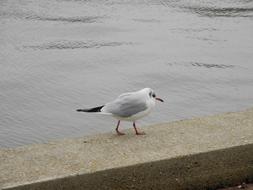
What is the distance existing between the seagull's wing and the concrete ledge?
376 millimetres

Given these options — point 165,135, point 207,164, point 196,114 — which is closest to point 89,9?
point 196,114

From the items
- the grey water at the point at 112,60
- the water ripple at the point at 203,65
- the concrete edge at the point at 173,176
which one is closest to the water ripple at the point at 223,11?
the grey water at the point at 112,60

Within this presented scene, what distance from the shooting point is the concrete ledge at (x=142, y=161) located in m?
6.05

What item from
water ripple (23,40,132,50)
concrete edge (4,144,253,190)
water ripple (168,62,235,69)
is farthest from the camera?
water ripple (23,40,132,50)

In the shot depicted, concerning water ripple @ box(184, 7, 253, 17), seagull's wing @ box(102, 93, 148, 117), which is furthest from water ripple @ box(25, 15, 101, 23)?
seagull's wing @ box(102, 93, 148, 117)

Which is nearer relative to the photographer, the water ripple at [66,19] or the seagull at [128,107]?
the seagull at [128,107]

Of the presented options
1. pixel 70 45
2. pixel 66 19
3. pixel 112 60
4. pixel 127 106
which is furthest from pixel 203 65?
pixel 127 106

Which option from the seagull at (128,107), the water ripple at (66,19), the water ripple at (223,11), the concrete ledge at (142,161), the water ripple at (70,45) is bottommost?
the water ripple at (70,45)

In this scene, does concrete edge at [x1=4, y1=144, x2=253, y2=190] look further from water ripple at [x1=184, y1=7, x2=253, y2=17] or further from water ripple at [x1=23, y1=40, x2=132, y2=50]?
water ripple at [x1=184, y1=7, x2=253, y2=17]

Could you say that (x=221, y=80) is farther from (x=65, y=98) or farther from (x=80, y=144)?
(x=80, y=144)

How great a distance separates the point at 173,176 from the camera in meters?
6.15

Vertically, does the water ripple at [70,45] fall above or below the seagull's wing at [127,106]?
below

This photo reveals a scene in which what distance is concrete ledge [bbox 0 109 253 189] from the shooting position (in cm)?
605

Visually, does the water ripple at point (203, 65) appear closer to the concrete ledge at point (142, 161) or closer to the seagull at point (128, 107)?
the concrete ledge at point (142, 161)
